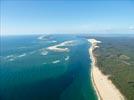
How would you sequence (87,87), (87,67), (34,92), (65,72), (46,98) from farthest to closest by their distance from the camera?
(87,67) < (65,72) < (87,87) < (34,92) < (46,98)

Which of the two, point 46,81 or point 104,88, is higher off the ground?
point 104,88

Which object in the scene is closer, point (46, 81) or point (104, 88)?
point (104, 88)

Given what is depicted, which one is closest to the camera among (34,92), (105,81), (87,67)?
(34,92)

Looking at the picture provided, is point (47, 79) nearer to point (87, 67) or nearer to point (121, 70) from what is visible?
point (87, 67)

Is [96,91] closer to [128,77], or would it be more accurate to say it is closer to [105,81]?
[105,81]

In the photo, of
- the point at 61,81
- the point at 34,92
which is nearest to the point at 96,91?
the point at 61,81

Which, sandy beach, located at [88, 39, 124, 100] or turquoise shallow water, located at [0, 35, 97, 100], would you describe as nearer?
sandy beach, located at [88, 39, 124, 100]

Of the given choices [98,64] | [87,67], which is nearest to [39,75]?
[87,67]

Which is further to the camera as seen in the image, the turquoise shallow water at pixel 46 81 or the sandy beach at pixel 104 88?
the turquoise shallow water at pixel 46 81

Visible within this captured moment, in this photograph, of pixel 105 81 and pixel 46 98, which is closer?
pixel 46 98
